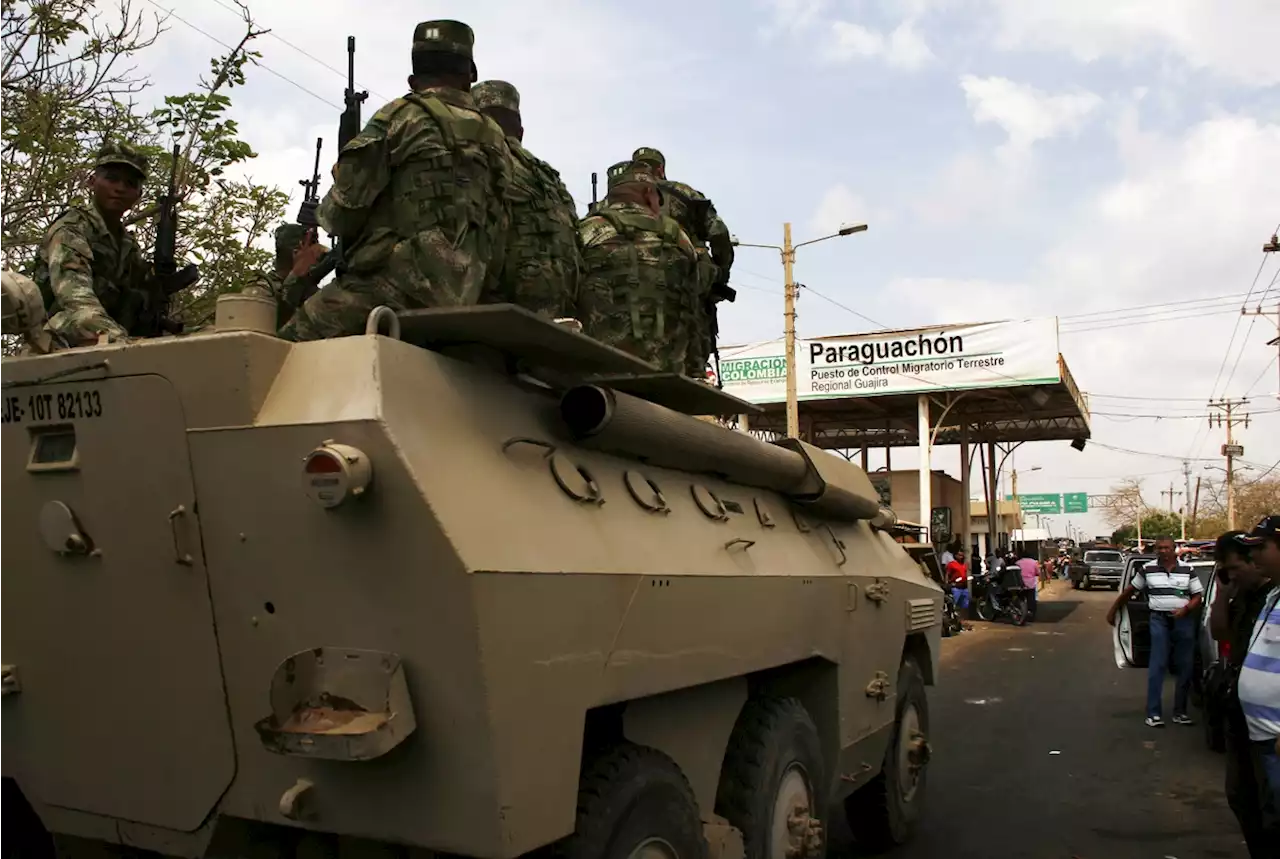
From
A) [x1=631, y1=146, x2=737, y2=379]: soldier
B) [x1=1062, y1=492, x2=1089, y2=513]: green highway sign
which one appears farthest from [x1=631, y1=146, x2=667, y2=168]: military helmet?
[x1=1062, y1=492, x2=1089, y2=513]: green highway sign

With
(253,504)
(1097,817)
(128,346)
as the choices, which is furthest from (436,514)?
(1097,817)

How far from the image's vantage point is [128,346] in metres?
2.96

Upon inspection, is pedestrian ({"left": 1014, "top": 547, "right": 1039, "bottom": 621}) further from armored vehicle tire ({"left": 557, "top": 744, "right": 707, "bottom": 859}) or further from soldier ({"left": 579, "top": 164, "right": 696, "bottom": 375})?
armored vehicle tire ({"left": 557, "top": 744, "right": 707, "bottom": 859})

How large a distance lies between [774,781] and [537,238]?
2293 mm

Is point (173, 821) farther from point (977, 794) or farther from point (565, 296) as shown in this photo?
point (977, 794)

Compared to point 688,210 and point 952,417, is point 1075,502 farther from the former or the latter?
point 688,210

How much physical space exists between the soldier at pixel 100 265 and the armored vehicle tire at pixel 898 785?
4183 mm

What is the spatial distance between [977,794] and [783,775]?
13.0ft

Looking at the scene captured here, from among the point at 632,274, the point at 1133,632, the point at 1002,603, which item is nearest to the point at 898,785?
the point at 632,274

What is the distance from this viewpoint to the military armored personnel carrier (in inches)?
103

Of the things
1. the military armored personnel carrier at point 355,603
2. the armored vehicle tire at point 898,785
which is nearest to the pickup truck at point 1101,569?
the armored vehicle tire at point 898,785

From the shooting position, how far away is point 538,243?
4504mm

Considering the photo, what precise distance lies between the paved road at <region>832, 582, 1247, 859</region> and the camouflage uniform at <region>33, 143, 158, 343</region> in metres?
4.63

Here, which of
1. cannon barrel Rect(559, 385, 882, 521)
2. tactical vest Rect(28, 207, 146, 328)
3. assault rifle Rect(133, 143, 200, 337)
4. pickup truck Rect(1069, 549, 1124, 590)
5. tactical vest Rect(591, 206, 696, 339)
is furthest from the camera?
pickup truck Rect(1069, 549, 1124, 590)
